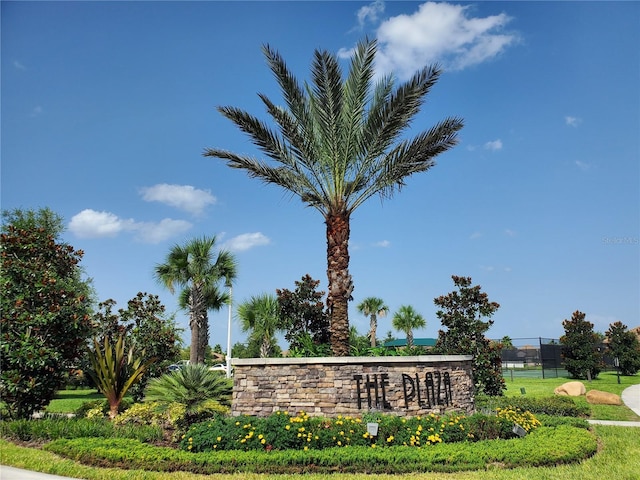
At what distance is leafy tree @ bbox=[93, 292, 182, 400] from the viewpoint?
1678 centimetres

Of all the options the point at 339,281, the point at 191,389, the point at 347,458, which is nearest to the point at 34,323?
the point at 191,389

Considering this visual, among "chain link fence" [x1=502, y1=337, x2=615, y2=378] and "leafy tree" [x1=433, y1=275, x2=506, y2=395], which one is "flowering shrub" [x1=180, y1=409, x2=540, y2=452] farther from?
"chain link fence" [x1=502, y1=337, x2=615, y2=378]

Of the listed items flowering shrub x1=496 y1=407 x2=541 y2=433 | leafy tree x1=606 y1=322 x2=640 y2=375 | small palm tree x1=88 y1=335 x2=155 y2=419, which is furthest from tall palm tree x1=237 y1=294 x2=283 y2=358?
leafy tree x1=606 y1=322 x2=640 y2=375

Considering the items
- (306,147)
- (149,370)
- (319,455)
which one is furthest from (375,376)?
(149,370)

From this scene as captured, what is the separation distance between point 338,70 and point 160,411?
10236 millimetres

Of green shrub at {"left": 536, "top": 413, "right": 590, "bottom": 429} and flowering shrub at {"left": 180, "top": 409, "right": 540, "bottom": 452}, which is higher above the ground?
flowering shrub at {"left": 180, "top": 409, "right": 540, "bottom": 452}

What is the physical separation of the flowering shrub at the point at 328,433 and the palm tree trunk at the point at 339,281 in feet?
9.19

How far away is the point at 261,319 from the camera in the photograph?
86.1 ft

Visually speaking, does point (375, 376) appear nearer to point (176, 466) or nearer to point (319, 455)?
point (319, 455)

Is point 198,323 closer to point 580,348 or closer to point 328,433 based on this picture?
point 328,433

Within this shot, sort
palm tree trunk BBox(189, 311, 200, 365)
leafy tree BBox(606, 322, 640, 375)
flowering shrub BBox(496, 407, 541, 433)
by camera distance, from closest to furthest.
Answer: flowering shrub BBox(496, 407, 541, 433) → palm tree trunk BBox(189, 311, 200, 365) → leafy tree BBox(606, 322, 640, 375)

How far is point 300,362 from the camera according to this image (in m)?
11.6

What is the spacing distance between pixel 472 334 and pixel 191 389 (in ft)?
30.5

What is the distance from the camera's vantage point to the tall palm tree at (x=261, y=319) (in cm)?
2569
